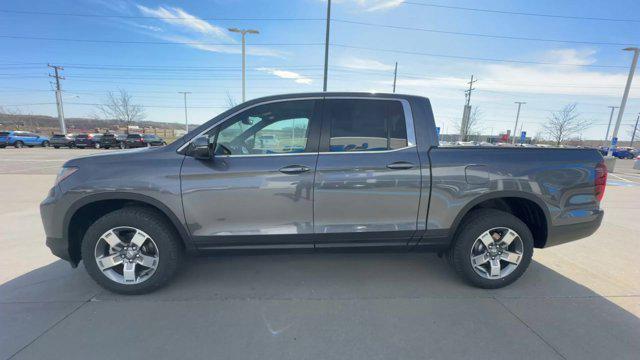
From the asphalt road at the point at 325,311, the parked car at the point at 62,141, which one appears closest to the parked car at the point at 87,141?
the parked car at the point at 62,141

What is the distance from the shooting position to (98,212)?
3039 millimetres

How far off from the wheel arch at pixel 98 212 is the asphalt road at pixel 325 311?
0.51 metres

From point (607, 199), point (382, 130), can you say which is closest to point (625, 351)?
point (382, 130)

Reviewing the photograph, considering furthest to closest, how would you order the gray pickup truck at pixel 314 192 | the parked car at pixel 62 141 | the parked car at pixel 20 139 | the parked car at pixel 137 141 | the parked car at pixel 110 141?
the parked car at pixel 137 141 → the parked car at pixel 110 141 → the parked car at pixel 62 141 → the parked car at pixel 20 139 → the gray pickup truck at pixel 314 192

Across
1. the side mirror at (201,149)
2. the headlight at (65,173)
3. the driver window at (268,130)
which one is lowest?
the headlight at (65,173)

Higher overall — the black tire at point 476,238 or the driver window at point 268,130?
the driver window at point 268,130

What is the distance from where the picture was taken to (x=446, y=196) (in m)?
2.88

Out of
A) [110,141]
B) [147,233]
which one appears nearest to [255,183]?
[147,233]

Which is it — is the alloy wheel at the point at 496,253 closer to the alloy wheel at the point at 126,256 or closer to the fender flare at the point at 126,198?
the fender flare at the point at 126,198

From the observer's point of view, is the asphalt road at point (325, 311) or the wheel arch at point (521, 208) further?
the wheel arch at point (521, 208)

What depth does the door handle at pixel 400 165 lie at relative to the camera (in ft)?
9.14

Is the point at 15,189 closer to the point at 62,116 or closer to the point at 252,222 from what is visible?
the point at 252,222

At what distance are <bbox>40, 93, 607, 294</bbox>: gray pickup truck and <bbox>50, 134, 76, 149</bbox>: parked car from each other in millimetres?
36471

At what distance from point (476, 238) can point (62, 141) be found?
39.3 meters
